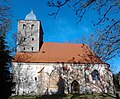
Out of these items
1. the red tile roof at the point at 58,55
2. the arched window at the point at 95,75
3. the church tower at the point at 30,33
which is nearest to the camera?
the red tile roof at the point at 58,55

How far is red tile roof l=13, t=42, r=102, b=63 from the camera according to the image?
121 feet

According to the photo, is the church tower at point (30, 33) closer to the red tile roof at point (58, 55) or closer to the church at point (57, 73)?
the church at point (57, 73)

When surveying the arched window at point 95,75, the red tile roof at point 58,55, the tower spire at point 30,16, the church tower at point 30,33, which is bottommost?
the arched window at point 95,75

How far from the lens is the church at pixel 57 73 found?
35312 mm

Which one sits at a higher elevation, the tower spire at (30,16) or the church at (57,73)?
the tower spire at (30,16)

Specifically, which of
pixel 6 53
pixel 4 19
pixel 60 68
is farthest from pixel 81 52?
pixel 4 19

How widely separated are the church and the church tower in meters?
0.19

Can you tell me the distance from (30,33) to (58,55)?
24.0 feet

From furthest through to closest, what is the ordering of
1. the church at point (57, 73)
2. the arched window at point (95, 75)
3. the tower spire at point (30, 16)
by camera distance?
the tower spire at point (30, 16)
the arched window at point (95, 75)
the church at point (57, 73)

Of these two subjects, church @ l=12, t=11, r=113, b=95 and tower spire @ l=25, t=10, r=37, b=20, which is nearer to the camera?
church @ l=12, t=11, r=113, b=95

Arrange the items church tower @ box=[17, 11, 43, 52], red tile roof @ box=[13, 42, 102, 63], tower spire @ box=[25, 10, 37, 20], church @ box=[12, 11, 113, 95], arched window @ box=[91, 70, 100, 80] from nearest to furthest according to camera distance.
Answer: church @ box=[12, 11, 113, 95]
red tile roof @ box=[13, 42, 102, 63]
arched window @ box=[91, 70, 100, 80]
church tower @ box=[17, 11, 43, 52]
tower spire @ box=[25, 10, 37, 20]

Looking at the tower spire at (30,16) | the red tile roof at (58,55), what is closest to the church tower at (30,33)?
the tower spire at (30,16)

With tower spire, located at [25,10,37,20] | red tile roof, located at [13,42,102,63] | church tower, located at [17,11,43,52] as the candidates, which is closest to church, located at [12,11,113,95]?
red tile roof, located at [13,42,102,63]

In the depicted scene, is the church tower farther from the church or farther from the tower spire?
the church
